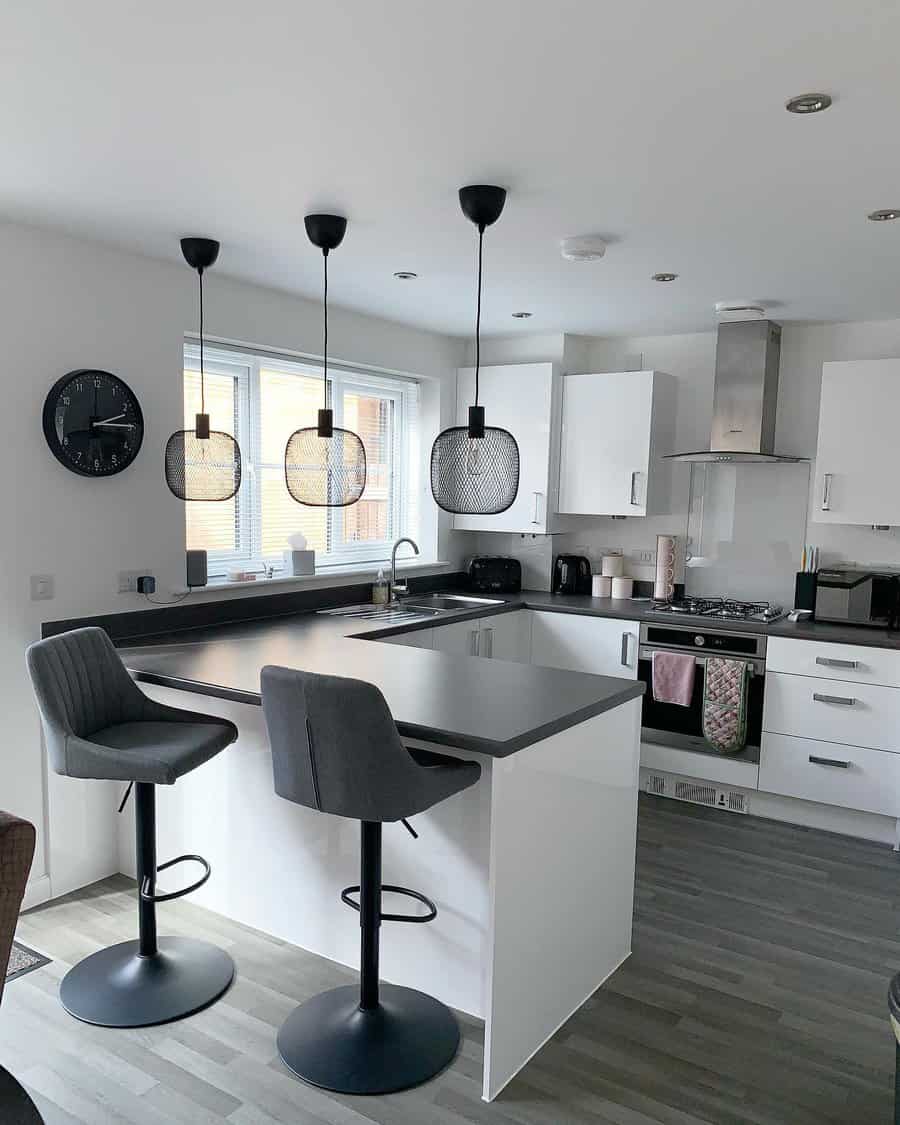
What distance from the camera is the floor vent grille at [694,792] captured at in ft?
13.8

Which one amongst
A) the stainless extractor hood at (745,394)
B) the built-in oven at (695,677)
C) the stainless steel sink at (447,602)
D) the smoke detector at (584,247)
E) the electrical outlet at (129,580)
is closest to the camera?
the smoke detector at (584,247)

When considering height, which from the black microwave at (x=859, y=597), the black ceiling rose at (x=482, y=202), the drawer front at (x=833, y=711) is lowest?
the drawer front at (x=833, y=711)

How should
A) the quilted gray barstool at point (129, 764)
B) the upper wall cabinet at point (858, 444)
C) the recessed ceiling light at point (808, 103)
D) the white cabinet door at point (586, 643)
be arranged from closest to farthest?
1. the recessed ceiling light at point (808, 103)
2. the quilted gray barstool at point (129, 764)
3. the upper wall cabinet at point (858, 444)
4. the white cabinet door at point (586, 643)

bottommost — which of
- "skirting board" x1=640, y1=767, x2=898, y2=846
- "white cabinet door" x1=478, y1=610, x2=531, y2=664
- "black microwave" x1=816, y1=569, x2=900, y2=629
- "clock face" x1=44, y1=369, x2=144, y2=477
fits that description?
"skirting board" x1=640, y1=767, x2=898, y2=846

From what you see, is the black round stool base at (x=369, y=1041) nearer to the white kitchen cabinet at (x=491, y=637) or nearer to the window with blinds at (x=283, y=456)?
the white kitchen cabinet at (x=491, y=637)

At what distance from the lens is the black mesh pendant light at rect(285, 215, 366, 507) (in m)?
2.70

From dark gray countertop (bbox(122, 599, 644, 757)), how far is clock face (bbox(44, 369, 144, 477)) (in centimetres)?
71

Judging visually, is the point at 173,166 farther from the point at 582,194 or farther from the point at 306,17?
the point at 582,194

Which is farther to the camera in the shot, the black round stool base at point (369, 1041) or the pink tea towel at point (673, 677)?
the pink tea towel at point (673, 677)

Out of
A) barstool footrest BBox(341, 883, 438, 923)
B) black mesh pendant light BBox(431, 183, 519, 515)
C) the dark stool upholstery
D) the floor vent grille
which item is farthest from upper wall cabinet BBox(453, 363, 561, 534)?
the dark stool upholstery

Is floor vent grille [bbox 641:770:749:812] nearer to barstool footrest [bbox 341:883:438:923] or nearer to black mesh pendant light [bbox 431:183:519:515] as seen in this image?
barstool footrest [bbox 341:883:438:923]

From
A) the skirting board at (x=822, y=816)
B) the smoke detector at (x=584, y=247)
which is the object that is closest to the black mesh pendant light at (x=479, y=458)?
the smoke detector at (x=584, y=247)

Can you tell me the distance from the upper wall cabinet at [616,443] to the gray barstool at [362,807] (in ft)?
8.96

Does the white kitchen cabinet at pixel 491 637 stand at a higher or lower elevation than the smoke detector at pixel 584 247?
lower
